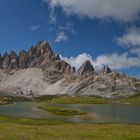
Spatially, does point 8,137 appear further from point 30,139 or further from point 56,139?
point 56,139

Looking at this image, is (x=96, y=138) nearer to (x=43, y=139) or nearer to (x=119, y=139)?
(x=119, y=139)

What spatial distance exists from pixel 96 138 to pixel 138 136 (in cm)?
617

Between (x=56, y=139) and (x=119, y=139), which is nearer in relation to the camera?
(x=56, y=139)

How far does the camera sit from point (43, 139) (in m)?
36.1

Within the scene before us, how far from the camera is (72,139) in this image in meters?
38.2

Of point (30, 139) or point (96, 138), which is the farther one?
point (96, 138)

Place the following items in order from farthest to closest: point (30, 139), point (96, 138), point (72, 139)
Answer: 1. point (96, 138)
2. point (72, 139)
3. point (30, 139)

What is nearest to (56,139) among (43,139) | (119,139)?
(43,139)

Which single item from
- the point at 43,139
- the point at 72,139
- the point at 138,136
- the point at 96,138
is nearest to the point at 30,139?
the point at 43,139

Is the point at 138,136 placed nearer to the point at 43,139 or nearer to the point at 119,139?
the point at 119,139

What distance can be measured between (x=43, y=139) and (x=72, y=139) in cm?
408

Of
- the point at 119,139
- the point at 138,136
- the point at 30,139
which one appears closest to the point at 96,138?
the point at 119,139

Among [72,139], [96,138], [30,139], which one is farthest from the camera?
[96,138]

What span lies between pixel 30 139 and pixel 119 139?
11.7m
